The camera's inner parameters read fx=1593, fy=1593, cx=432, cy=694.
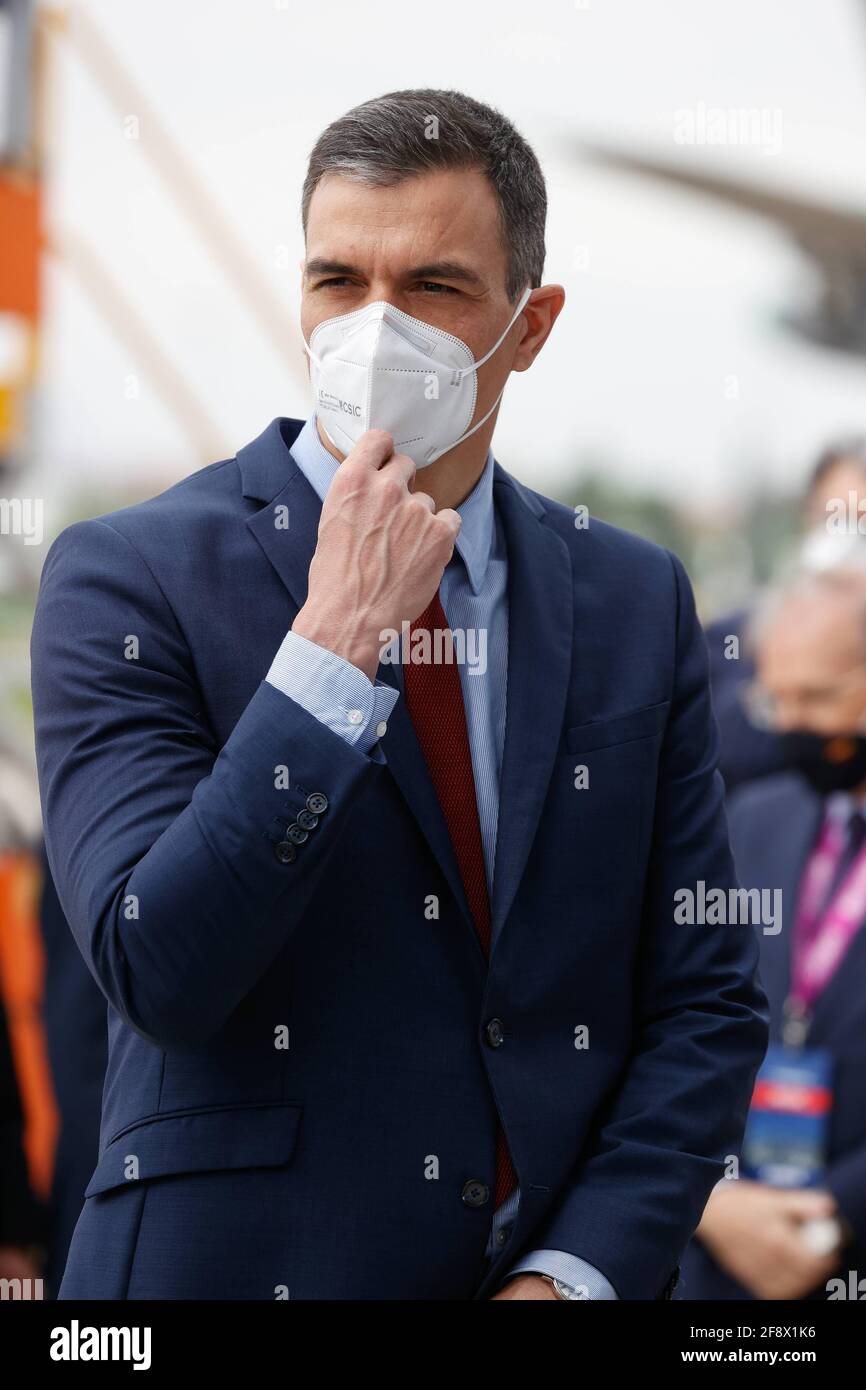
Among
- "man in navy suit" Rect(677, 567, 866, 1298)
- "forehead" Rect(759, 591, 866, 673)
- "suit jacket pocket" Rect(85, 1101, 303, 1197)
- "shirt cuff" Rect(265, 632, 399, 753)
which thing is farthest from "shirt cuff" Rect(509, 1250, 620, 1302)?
"forehead" Rect(759, 591, 866, 673)

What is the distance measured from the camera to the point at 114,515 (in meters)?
1.52

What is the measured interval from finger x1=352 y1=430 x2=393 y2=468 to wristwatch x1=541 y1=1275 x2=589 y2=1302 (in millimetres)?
777

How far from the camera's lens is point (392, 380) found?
61.5 inches

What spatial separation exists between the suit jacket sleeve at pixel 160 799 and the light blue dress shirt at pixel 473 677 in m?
0.03

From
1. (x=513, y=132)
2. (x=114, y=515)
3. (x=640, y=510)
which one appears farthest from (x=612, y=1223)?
(x=640, y=510)

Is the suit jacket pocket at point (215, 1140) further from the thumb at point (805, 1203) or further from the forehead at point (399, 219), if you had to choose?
the thumb at point (805, 1203)

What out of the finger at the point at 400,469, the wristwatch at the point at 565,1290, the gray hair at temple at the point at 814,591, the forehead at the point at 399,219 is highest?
the gray hair at temple at the point at 814,591

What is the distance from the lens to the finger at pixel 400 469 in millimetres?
1498

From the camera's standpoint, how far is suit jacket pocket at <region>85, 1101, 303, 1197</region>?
1413 millimetres

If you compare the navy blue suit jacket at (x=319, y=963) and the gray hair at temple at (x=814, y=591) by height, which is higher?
the gray hair at temple at (x=814, y=591)

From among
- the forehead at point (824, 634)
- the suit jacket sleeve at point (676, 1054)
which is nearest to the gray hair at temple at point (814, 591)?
the forehead at point (824, 634)
